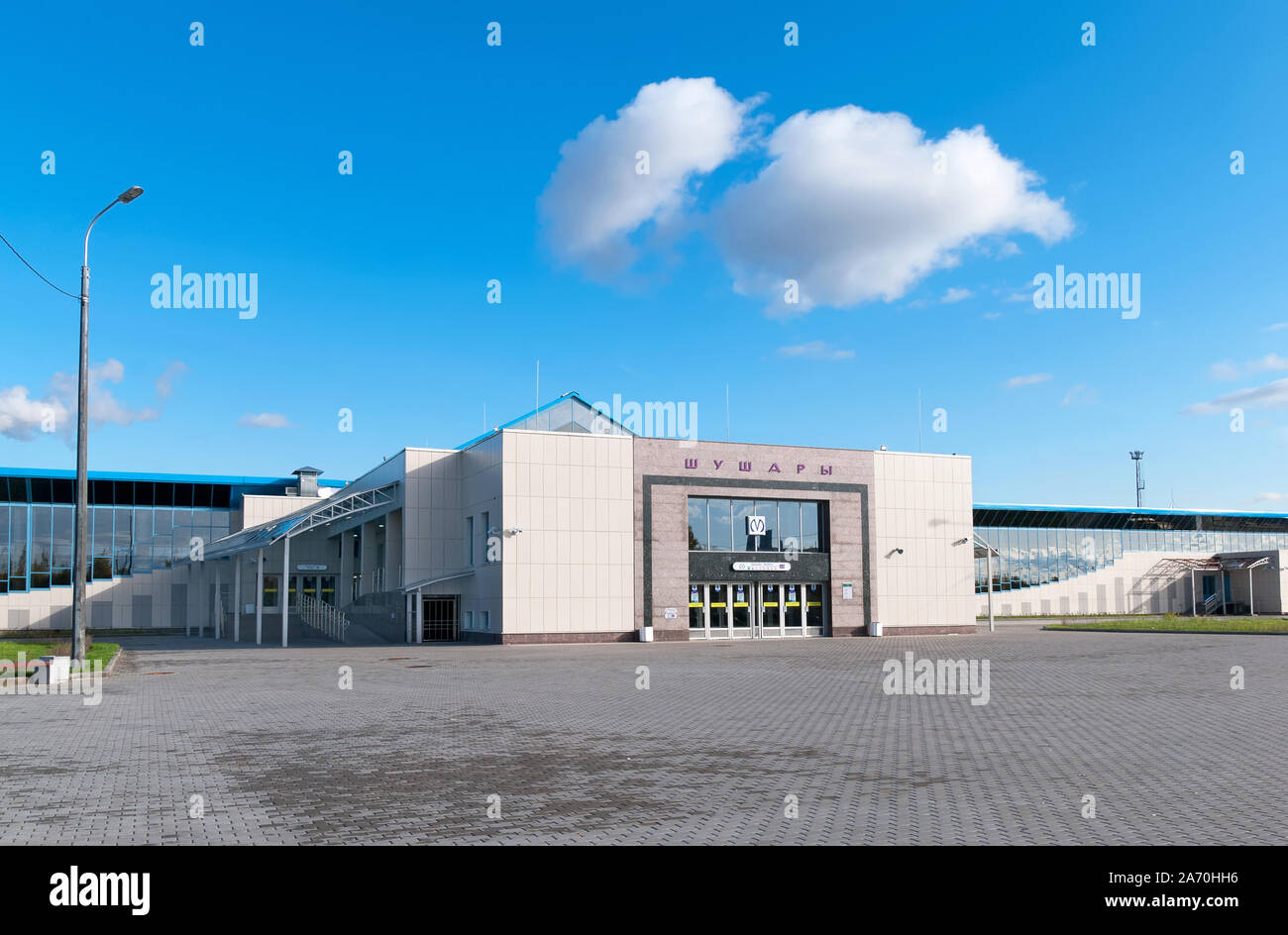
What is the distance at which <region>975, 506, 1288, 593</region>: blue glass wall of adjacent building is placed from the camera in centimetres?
6262

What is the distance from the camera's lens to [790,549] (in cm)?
4100

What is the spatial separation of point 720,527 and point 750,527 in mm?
1386

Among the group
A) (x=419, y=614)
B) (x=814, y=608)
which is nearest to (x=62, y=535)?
(x=419, y=614)

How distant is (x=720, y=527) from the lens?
131 feet

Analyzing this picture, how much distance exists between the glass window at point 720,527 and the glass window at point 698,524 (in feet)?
1.02

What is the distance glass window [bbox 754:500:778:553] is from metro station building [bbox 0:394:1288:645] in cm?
6

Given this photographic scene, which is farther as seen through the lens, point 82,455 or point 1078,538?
point 1078,538

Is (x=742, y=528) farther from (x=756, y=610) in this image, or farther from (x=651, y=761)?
(x=651, y=761)

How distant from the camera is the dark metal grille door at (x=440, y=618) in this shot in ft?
129

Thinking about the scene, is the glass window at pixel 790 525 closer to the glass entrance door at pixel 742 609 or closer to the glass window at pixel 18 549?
the glass entrance door at pixel 742 609

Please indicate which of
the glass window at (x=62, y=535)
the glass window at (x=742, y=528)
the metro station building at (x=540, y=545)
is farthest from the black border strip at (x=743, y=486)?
the glass window at (x=62, y=535)

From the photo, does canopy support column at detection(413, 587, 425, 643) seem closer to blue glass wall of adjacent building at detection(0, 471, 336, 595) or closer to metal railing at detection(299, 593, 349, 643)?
metal railing at detection(299, 593, 349, 643)
